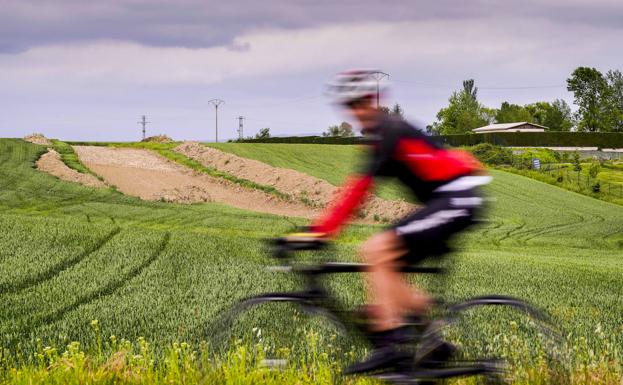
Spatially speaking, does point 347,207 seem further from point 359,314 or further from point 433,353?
point 433,353

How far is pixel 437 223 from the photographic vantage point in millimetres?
4656

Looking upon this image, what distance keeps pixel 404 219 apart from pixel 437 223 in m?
0.21

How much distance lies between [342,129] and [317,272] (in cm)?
111

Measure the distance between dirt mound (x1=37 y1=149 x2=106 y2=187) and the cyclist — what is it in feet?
95.5

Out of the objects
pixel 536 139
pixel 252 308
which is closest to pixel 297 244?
pixel 252 308

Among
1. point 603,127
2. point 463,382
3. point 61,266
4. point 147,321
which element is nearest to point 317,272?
point 463,382

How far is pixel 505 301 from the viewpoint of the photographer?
507 cm

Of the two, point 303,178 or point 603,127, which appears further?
point 603,127

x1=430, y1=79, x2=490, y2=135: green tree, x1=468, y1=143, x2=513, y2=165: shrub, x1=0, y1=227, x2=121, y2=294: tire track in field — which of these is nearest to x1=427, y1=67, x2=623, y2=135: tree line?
x1=430, y1=79, x2=490, y2=135: green tree

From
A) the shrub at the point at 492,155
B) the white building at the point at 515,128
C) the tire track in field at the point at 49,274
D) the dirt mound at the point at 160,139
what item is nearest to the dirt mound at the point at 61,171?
the dirt mound at the point at 160,139

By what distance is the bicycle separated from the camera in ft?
15.8

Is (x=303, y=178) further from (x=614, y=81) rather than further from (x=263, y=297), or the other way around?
(x=614, y=81)

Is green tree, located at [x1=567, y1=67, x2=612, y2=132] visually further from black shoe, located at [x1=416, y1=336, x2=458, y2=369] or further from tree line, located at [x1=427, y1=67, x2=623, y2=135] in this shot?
black shoe, located at [x1=416, y1=336, x2=458, y2=369]

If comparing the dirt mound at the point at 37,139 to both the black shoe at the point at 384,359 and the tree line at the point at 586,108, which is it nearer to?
the black shoe at the point at 384,359
